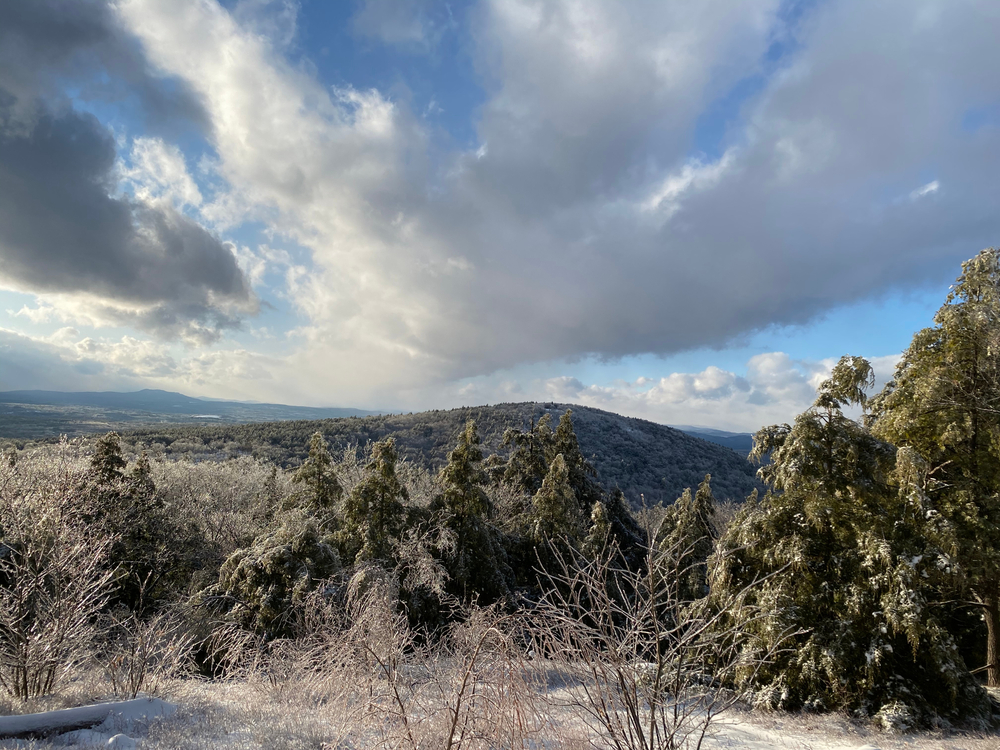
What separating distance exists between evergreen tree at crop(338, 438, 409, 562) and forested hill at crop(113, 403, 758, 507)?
36842 mm

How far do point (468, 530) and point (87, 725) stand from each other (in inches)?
436

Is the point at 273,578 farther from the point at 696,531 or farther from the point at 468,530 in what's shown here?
the point at 696,531

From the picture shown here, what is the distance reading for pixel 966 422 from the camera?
37.1 feet

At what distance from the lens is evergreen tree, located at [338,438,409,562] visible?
1580cm

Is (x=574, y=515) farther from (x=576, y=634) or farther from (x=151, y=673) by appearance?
(x=576, y=634)

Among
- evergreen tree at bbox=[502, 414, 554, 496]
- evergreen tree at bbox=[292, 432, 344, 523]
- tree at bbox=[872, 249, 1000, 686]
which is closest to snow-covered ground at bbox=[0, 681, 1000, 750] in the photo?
tree at bbox=[872, 249, 1000, 686]

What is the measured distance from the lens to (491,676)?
19.1 feet

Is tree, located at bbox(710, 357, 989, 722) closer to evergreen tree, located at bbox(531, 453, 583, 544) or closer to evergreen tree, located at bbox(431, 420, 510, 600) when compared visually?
evergreen tree, located at bbox(431, 420, 510, 600)

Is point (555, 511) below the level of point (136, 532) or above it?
above

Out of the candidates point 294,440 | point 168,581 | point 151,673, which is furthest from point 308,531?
point 294,440

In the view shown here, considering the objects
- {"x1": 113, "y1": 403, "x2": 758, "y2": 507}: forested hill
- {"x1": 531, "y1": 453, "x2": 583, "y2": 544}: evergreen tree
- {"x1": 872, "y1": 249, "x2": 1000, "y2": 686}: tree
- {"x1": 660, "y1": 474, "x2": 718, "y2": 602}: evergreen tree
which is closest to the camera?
{"x1": 872, "y1": 249, "x2": 1000, "y2": 686}: tree

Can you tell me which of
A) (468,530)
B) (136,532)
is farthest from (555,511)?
(136,532)

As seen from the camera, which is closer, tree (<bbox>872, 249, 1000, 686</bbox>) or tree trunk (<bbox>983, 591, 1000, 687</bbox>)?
tree (<bbox>872, 249, 1000, 686</bbox>)

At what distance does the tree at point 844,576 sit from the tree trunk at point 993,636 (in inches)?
36.0
